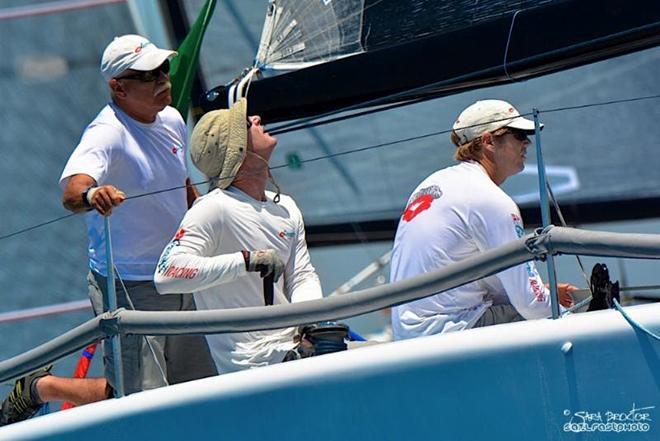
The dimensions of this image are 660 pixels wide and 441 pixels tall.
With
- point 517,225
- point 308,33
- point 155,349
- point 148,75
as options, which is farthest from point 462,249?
point 308,33

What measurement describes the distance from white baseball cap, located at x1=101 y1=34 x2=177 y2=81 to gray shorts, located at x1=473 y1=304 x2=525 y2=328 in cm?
93

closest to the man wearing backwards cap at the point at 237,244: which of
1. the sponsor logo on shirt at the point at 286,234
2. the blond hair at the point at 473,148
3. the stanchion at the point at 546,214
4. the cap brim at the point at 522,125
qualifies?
the sponsor logo on shirt at the point at 286,234

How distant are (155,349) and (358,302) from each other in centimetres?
59

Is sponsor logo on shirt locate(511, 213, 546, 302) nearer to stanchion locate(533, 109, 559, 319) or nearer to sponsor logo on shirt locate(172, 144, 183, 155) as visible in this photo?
stanchion locate(533, 109, 559, 319)

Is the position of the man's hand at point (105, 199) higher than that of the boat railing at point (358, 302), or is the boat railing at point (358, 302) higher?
the man's hand at point (105, 199)

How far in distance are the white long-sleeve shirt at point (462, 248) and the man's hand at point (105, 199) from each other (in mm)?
536

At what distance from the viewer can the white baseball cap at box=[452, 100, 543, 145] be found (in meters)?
2.94

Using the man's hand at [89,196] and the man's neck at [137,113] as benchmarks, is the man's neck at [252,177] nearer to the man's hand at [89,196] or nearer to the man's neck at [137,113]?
the man's hand at [89,196]

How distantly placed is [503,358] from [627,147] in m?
1.39

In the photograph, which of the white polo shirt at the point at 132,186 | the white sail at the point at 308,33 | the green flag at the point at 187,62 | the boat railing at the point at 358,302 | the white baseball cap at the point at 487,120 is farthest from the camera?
the green flag at the point at 187,62

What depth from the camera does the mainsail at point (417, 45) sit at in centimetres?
301

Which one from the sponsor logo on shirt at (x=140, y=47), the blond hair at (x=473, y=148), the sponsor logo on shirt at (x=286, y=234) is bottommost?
the sponsor logo on shirt at (x=286, y=234)

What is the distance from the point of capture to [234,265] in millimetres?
2791
